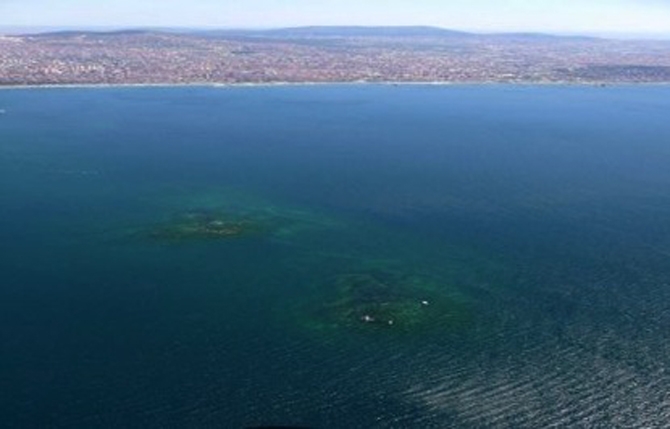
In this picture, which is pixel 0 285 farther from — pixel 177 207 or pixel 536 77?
pixel 536 77

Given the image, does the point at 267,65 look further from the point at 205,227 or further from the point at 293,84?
the point at 205,227

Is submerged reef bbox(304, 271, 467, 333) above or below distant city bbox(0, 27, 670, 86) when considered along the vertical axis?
above

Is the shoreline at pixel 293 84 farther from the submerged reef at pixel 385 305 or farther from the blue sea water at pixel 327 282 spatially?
the submerged reef at pixel 385 305

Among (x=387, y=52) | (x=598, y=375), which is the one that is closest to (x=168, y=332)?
(x=598, y=375)

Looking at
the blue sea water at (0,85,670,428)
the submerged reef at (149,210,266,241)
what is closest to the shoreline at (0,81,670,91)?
the blue sea water at (0,85,670,428)

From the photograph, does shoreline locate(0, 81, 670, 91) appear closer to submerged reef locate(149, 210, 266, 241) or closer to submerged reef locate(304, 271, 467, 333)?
submerged reef locate(149, 210, 266, 241)

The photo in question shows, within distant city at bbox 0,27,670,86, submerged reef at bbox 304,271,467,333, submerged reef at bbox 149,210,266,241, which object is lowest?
distant city at bbox 0,27,670,86

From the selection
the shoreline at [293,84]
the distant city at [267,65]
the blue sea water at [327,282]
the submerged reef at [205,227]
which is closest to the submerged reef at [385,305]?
the blue sea water at [327,282]
